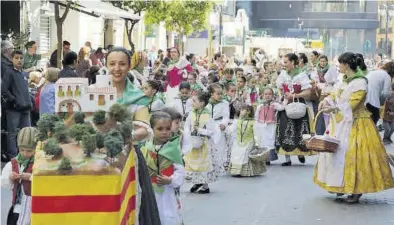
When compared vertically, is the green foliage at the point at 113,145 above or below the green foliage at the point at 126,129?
below

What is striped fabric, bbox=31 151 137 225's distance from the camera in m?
5.51

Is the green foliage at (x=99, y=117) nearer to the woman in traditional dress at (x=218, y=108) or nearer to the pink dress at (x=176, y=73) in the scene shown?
the woman in traditional dress at (x=218, y=108)

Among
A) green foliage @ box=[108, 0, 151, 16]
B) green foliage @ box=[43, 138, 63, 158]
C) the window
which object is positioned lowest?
green foliage @ box=[43, 138, 63, 158]

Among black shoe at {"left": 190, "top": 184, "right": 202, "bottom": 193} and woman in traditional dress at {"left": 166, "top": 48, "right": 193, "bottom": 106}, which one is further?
woman in traditional dress at {"left": 166, "top": 48, "right": 193, "bottom": 106}

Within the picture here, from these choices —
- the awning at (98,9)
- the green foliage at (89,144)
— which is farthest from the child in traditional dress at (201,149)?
the awning at (98,9)

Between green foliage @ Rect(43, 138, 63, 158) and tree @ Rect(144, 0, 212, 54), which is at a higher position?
tree @ Rect(144, 0, 212, 54)

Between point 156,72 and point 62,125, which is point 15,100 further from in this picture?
point 62,125

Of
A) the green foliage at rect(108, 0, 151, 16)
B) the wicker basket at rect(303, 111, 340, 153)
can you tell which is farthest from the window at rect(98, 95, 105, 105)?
the green foliage at rect(108, 0, 151, 16)

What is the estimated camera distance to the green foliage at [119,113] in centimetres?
604

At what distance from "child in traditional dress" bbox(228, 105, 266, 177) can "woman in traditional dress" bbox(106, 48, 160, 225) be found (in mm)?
7944

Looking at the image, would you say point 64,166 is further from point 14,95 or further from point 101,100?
point 14,95

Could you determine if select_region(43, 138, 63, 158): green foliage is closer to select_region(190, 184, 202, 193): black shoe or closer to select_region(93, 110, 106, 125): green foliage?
select_region(93, 110, 106, 125): green foliage

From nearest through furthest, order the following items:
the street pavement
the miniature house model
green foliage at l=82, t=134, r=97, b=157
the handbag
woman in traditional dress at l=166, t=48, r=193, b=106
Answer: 1. green foliage at l=82, t=134, r=97, b=157
2. the miniature house model
3. the street pavement
4. the handbag
5. woman in traditional dress at l=166, t=48, r=193, b=106

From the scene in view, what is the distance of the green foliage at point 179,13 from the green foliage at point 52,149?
31967 mm
